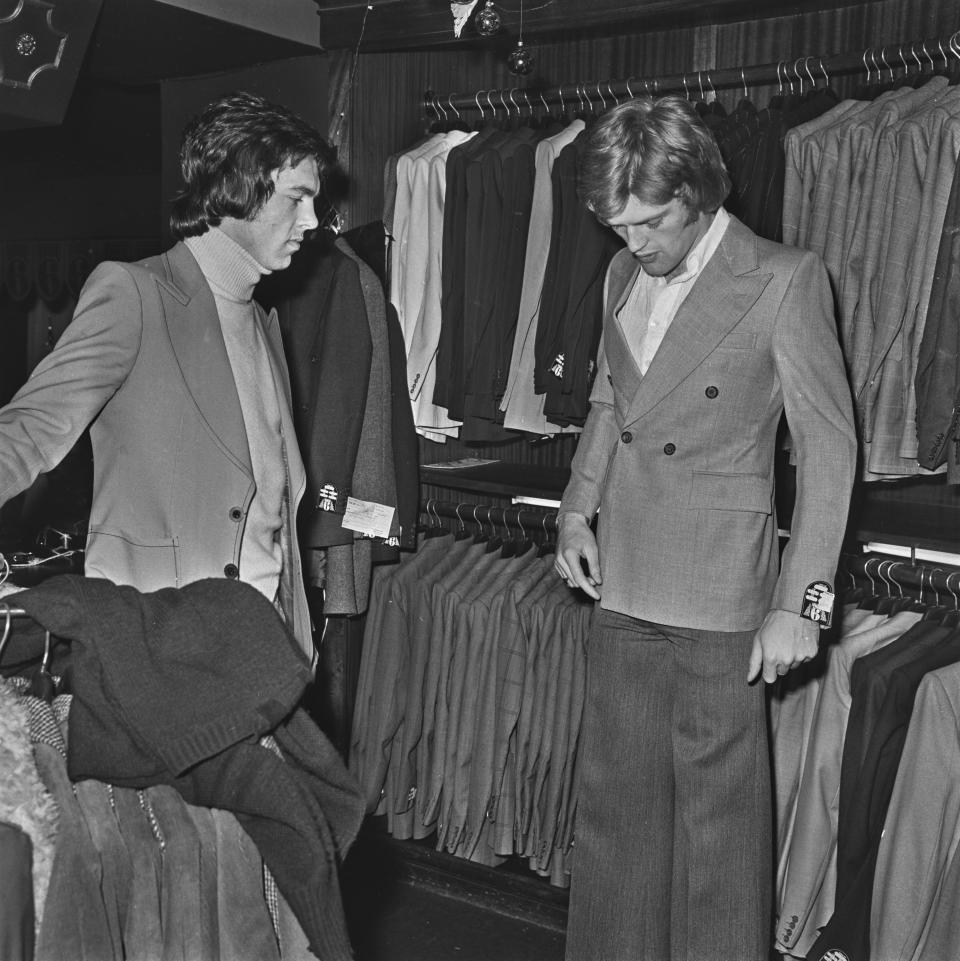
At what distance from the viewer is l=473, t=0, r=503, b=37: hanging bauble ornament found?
311 centimetres

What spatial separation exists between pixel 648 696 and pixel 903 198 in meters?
1.28

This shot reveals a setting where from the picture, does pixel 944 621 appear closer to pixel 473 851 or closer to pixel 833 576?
pixel 833 576

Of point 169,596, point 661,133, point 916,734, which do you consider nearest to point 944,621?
point 916,734

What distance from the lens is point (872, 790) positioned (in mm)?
2680

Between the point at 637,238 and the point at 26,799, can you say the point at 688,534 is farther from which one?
the point at 26,799

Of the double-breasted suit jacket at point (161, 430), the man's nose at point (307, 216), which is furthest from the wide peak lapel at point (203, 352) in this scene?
the man's nose at point (307, 216)

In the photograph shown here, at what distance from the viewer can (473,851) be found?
134 inches

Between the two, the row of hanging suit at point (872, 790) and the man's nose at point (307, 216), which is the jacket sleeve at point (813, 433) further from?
the man's nose at point (307, 216)

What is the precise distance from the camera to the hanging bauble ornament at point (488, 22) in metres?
3.11

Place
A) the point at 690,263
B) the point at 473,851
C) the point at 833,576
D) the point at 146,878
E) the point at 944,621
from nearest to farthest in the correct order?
1. the point at 146,878
2. the point at 833,576
3. the point at 690,263
4. the point at 944,621
5. the point at 473,851

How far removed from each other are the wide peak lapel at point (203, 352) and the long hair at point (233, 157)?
0.11 m

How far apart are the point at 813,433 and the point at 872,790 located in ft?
2.93

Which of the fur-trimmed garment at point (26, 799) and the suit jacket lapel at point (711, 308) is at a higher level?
the suit jacket lapel at point (711, 308)

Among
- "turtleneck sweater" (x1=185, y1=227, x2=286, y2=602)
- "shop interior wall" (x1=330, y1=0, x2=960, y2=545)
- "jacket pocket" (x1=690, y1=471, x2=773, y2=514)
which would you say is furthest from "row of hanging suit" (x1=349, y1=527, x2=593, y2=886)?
"turtleneck sweater" (x1=185, y1=227, x2=286, y2=602)
